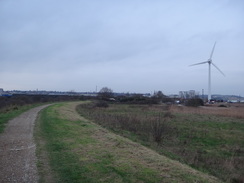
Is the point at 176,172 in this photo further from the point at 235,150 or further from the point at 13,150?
the point at 235,150

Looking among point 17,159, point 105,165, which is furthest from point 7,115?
point 105,165

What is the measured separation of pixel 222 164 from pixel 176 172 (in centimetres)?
482

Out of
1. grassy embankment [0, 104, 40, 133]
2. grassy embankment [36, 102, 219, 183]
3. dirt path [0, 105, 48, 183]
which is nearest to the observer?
dirt path [0, 105, 48, 183]

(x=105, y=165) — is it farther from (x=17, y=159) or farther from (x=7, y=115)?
(x=7, y=115)

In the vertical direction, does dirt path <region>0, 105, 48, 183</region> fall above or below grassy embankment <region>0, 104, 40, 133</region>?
below

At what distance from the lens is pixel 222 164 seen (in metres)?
11.4

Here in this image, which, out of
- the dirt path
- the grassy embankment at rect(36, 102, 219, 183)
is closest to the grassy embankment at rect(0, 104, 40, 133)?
the dirt path

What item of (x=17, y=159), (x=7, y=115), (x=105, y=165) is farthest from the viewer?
(x=7, y=115)

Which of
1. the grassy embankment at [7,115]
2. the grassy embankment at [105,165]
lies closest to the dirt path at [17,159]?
the grassy embankment at [105,165]

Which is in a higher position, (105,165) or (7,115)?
(7,115)

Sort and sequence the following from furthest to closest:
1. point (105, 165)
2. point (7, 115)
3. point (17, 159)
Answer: point (7, 115)
point (17, 159)
point (105, 165)

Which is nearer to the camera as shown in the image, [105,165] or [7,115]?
[105,165]

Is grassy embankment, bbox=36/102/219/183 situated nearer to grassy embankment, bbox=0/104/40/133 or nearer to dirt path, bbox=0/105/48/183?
dirt path, bbox=0/105/48/183

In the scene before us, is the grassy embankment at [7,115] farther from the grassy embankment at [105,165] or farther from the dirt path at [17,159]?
the grassy embankment at [105,165]
